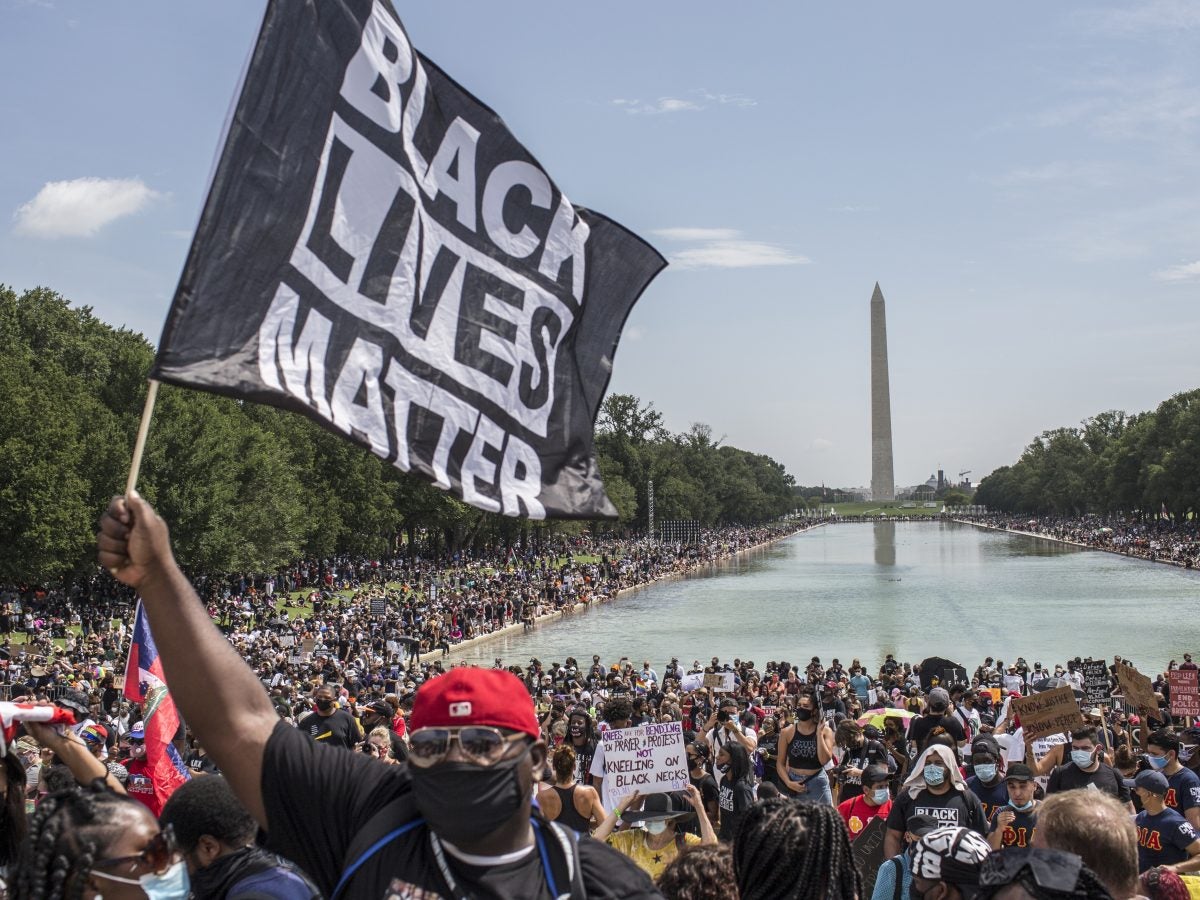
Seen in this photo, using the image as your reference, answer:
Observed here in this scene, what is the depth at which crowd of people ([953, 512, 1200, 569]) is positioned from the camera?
81356mm

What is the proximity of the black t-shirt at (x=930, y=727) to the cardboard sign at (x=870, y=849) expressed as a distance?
11.2 ft

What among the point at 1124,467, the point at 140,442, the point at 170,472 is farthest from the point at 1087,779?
the point at 1124,467

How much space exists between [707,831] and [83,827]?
3.67 meters

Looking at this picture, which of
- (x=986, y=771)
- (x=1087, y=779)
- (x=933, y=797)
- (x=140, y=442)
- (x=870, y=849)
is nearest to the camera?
(x=140, y=442)

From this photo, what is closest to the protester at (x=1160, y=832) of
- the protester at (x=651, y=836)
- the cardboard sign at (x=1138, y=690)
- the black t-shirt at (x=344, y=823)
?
the protester at (x=651, y=836)

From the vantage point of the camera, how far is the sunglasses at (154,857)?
10.1ft

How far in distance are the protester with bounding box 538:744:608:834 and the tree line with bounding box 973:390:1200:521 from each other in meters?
109

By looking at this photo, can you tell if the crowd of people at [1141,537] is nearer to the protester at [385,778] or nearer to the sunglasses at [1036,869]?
the sunglasses at [1036,869]

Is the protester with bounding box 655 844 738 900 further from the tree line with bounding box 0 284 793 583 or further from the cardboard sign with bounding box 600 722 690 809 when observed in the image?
the tree line with bounding box 0 284 793 583

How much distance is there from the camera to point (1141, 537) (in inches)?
3944

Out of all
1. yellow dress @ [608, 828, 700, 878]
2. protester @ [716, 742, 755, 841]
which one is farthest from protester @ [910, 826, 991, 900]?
protester @ [716, 742, 755, 841]

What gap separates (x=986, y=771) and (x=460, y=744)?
22.9 feet

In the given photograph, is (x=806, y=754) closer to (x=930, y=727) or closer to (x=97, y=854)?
(x=930, y=727)

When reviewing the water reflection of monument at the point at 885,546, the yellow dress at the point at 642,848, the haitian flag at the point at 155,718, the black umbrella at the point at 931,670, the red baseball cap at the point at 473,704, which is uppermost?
the red baseball cap at the point at 473,704
